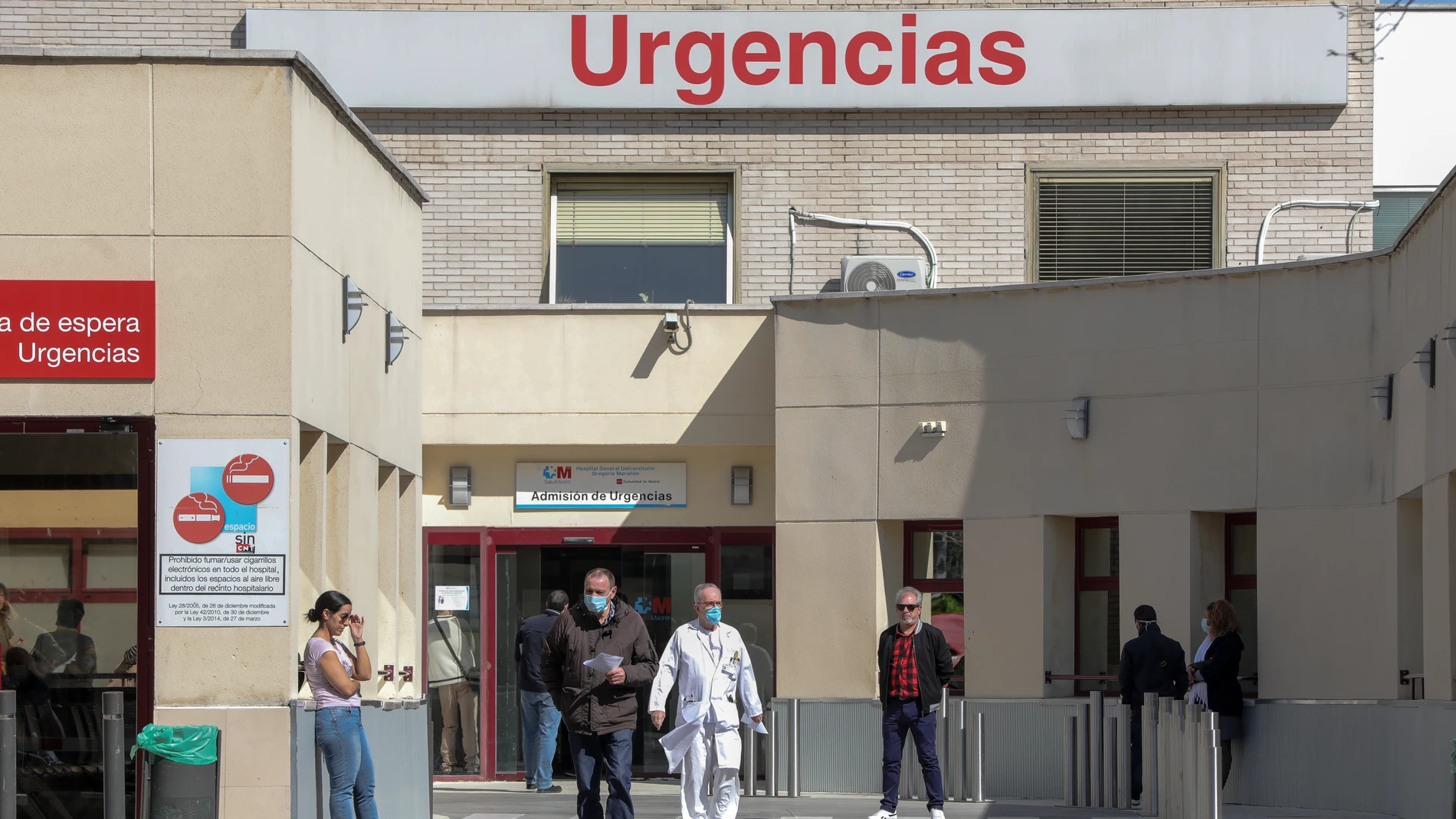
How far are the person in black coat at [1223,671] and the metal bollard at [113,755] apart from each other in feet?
27.6

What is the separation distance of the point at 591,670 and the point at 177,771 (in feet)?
8.18

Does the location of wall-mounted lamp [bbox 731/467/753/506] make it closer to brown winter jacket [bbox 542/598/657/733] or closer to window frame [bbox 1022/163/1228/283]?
window frame [bbox 1022/163/1228/283]

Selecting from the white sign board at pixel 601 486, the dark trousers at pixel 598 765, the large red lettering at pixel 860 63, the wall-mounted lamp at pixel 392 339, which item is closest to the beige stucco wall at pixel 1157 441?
the white sign board at pixel 601 486

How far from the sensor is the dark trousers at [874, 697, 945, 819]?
1398 centimetres

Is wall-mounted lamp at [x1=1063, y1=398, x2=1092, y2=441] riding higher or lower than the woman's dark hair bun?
higher

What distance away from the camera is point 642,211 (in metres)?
19.5

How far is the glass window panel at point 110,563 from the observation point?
11.2 metres

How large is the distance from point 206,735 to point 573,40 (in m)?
10.2

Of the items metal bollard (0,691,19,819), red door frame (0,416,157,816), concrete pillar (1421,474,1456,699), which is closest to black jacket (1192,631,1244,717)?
concrete pillar (1421,474,1456,699)

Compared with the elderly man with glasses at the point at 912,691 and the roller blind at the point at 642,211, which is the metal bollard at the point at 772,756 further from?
the roller blind at the point at 642,211

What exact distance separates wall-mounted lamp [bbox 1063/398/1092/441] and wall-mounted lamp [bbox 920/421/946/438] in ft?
4.00

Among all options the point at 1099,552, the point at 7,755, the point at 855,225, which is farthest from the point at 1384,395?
the point at 7,755

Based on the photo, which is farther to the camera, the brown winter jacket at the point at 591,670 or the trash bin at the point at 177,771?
the brown winter jacket at the point at 591,670

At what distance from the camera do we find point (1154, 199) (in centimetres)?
1936
